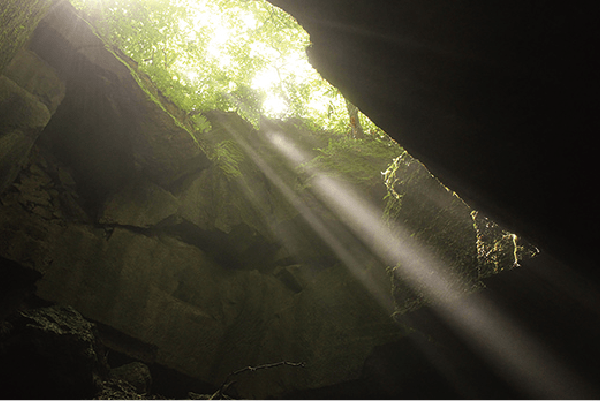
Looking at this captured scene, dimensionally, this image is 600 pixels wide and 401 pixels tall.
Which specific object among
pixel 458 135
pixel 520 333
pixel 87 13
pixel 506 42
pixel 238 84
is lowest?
pixel 520 333

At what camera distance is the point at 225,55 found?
526 inches

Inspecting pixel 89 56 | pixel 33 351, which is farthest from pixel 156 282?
pixel 89 56

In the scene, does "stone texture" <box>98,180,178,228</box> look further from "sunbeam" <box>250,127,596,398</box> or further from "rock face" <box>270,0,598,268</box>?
"rock face" <box>270,0,598,268</box>

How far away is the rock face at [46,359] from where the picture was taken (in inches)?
193

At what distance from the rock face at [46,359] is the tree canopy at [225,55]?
8650 mm

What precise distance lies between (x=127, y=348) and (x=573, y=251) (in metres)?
10.0

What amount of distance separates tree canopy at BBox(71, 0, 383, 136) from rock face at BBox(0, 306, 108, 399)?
865 centimetres

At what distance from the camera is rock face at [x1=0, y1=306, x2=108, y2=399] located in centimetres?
491

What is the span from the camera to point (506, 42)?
5.93 feet

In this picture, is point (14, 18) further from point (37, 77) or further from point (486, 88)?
point (486, 88)

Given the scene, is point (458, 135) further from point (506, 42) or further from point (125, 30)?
point (125, 30)

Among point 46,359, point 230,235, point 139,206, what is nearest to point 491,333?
point 230,235

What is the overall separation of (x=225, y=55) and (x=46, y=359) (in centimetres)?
1267

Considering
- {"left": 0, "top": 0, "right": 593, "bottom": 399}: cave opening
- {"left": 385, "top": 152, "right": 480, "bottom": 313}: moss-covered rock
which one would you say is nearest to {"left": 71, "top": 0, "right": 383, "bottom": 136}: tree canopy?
{"left": 0, "top": 0, "right": 593, "bottom": 399}: cave opening
